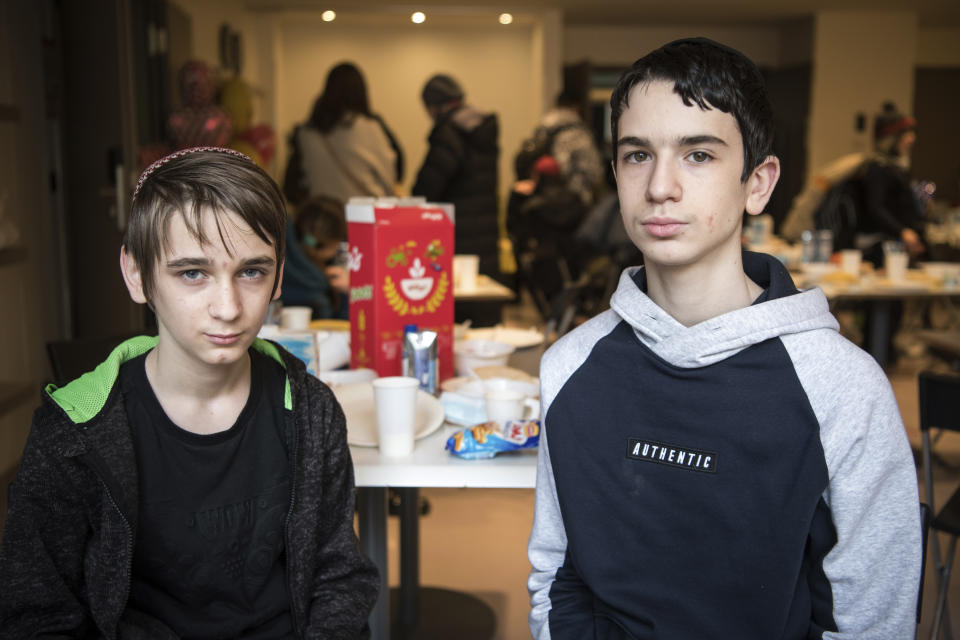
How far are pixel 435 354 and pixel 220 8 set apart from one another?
631 centimetres

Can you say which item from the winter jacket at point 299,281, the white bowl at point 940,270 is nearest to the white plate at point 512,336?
the winter jacket at point 299,281

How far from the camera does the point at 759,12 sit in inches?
358

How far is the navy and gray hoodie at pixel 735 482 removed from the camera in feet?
3.45

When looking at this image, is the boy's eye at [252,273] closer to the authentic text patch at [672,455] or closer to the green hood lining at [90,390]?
the green hood lining at [90,390]

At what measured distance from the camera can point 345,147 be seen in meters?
5.36

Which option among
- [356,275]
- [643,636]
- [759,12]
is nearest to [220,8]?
[759,12]

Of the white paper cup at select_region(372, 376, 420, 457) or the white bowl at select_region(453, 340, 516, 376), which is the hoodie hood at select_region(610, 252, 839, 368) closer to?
the white paper cup at select_region(372, 376, 420, 457)

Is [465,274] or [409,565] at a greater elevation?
[465,274]

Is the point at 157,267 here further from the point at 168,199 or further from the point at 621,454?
the point at 621,454

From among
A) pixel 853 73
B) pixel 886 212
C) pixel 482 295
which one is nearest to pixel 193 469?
pixel 482 295

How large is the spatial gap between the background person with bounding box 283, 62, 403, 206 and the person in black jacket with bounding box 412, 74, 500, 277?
0.53 meters

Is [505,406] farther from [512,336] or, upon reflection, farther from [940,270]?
[940,270]

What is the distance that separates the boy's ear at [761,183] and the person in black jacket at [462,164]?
3.50 meters

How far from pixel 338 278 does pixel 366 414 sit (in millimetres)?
2098
